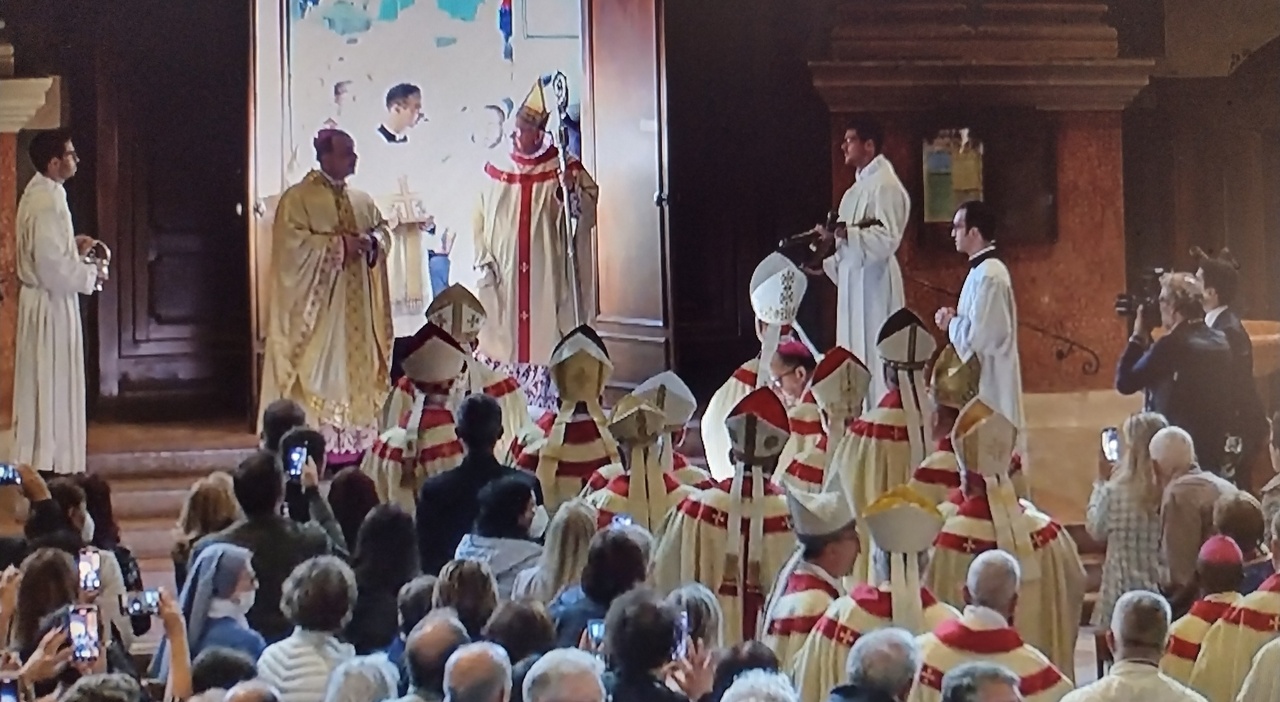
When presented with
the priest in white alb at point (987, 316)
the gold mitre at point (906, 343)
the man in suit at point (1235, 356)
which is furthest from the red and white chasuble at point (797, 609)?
the priest in white alb at point (987, 316)

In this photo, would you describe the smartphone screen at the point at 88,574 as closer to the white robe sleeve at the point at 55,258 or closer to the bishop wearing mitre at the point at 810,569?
the bishop wearing mitre at the point at 810,569

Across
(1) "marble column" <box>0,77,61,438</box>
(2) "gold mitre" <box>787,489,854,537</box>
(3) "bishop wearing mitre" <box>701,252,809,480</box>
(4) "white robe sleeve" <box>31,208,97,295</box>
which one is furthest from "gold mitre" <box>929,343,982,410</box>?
(1) "marble column" <box>0,77,61,438</box>

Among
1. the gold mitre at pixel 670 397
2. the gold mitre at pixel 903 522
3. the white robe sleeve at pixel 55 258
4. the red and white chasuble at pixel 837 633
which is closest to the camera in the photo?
the red and white chasuble at pixel 837 633

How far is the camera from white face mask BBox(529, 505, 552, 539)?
5.12 meters

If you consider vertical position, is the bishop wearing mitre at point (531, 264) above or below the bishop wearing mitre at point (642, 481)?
above

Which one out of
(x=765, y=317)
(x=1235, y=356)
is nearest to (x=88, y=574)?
(x=765, y=317)

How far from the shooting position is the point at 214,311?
11008 millimetres

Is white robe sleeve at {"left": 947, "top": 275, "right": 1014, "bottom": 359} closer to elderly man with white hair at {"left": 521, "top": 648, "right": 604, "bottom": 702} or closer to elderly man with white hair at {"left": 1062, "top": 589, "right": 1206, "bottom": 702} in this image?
elderly man with white hair at {"left": 1062, "top": 589, "right": 1206, "bottom": 702}

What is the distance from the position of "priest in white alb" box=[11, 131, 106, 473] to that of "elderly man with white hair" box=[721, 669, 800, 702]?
5.99 meters

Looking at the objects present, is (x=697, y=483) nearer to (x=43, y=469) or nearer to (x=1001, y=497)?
(x=1001, y=497)

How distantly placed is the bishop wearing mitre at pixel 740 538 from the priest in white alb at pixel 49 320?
4371 millimetres

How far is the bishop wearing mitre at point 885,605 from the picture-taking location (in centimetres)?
413

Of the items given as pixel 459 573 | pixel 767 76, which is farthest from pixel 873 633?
pixel 767 76

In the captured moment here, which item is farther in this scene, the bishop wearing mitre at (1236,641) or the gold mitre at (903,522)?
the bishop wearing mitre at (1236,641)
